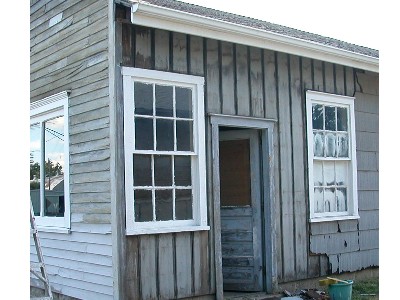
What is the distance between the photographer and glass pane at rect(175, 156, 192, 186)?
688 centimetres

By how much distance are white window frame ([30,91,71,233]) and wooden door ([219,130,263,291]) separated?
7.17 ft

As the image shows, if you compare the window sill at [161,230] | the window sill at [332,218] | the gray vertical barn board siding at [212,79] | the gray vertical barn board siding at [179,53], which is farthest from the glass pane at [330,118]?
the window sill at [161,230]

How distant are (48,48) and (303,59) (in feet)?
12.1

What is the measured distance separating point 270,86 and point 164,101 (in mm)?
1858

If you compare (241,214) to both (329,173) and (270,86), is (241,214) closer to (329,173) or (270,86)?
(329,173)

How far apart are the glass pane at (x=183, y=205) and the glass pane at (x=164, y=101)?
3.11 ft

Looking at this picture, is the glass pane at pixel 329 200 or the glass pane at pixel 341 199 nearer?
the glass pane at pixel 329 200

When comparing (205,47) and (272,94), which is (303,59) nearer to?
(272,94)

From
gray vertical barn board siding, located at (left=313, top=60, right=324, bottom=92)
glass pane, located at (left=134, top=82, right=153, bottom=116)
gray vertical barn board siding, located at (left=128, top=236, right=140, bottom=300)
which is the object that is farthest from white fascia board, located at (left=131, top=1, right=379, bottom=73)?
gray vertical barn board siding, located at (left=128, top=236, right=140, bottom=300)

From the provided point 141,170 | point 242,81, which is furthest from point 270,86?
point 141,170

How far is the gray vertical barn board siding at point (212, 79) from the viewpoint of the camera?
7.21m

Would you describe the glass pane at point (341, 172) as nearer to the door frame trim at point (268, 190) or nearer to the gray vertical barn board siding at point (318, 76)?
the gray vertical barn board siding at point (318, 76)

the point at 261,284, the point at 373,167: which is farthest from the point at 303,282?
the point at 373,167

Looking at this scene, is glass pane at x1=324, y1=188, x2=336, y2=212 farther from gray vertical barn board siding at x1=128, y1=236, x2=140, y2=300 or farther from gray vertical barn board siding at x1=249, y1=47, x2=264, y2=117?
gray vertical barn board siding at x1=128, y1=236, x2=140, y2=300
